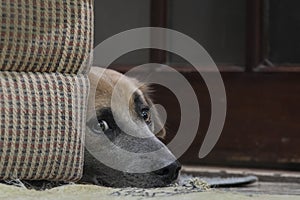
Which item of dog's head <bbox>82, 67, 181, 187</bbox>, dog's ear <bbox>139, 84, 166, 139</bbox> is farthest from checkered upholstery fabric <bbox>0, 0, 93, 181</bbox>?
dog's ear <bbox>139, 84, 166, 139</bbox>

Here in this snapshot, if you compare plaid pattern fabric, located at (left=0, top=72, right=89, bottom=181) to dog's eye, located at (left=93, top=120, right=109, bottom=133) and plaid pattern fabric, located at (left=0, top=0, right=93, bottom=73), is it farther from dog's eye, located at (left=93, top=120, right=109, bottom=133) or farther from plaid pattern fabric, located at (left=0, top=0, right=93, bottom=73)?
dog's eye, located at (left=93, top=120, right=109, bottom=133)

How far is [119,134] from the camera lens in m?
1.79

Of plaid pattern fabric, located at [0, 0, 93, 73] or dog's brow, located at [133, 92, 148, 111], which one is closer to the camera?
plaid pattern fabric, located at [0, 0, 93, 73]

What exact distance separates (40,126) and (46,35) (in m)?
0.17

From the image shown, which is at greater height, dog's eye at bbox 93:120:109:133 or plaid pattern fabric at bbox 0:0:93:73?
plaid pattern fabric at bbox 0:0:93:73

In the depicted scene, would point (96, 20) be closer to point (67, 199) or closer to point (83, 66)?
point (83, 66)

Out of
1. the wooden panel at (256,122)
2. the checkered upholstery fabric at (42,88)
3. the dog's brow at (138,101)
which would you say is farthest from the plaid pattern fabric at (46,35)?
the wooden panel at (256,122)

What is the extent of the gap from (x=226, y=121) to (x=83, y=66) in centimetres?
130

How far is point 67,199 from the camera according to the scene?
4.04 ft

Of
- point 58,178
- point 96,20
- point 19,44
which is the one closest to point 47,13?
point 19,44

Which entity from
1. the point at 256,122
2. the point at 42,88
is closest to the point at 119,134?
the point at 42,88

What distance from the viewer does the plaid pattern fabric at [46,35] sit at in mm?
1424

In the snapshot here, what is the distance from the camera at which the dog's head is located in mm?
1676

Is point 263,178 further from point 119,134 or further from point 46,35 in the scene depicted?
point 46,35
